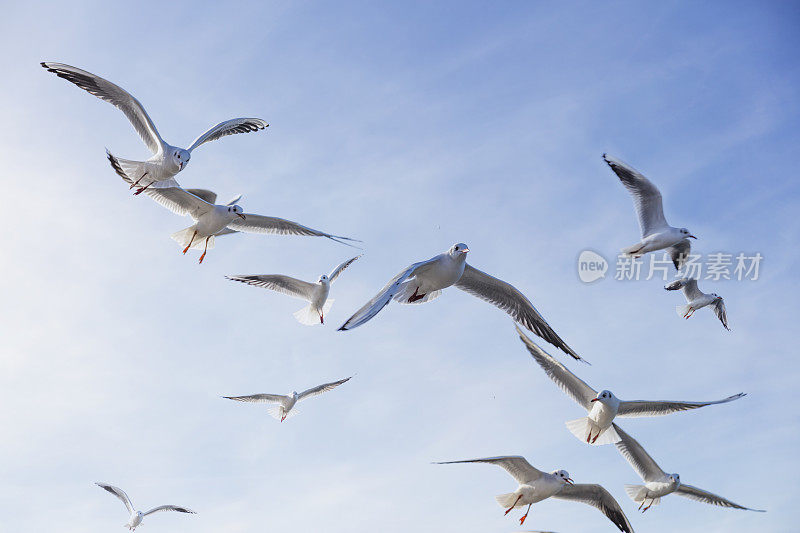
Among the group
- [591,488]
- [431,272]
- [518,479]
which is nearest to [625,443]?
[591,488]

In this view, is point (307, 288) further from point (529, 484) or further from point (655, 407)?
point (655, 407)

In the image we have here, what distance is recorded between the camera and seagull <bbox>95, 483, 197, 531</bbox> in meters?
19.2

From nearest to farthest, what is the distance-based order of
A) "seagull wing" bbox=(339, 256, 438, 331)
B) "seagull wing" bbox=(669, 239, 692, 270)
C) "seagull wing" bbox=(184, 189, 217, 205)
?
"seagull wing" bbox=(339, 256, 438, 331)
"seagull wing" bbox=(184, 189, 217, 205)
"seagull wing" bbox=(669, 239, 692, 270)

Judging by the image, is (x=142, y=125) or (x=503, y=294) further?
(x=142, y=125)

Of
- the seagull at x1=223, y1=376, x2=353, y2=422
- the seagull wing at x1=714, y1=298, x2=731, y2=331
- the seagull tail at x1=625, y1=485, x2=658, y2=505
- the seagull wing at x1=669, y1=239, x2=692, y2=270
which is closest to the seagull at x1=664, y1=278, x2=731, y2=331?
the seagull wing at x1=714, y1=298, x2=731, y2=331

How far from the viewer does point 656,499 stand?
47.4 ft

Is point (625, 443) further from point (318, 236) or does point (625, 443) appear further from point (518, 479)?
point (318, 236)

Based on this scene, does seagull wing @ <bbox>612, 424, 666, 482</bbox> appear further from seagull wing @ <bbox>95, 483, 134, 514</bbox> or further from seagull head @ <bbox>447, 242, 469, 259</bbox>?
seagull wing @ <bbox>95, 483, 134, 514</bbox>

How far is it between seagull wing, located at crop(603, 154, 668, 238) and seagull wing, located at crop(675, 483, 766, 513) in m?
4.83

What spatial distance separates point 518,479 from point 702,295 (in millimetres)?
8949

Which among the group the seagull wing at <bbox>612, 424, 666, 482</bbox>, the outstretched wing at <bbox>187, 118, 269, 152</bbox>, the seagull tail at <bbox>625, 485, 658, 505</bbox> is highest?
the outstretched wing at <bbox>187, 118, 269, 152</bbox>

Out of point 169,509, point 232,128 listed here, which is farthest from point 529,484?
point 169,509

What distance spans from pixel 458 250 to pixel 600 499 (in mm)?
5406

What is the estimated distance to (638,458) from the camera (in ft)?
46.0
